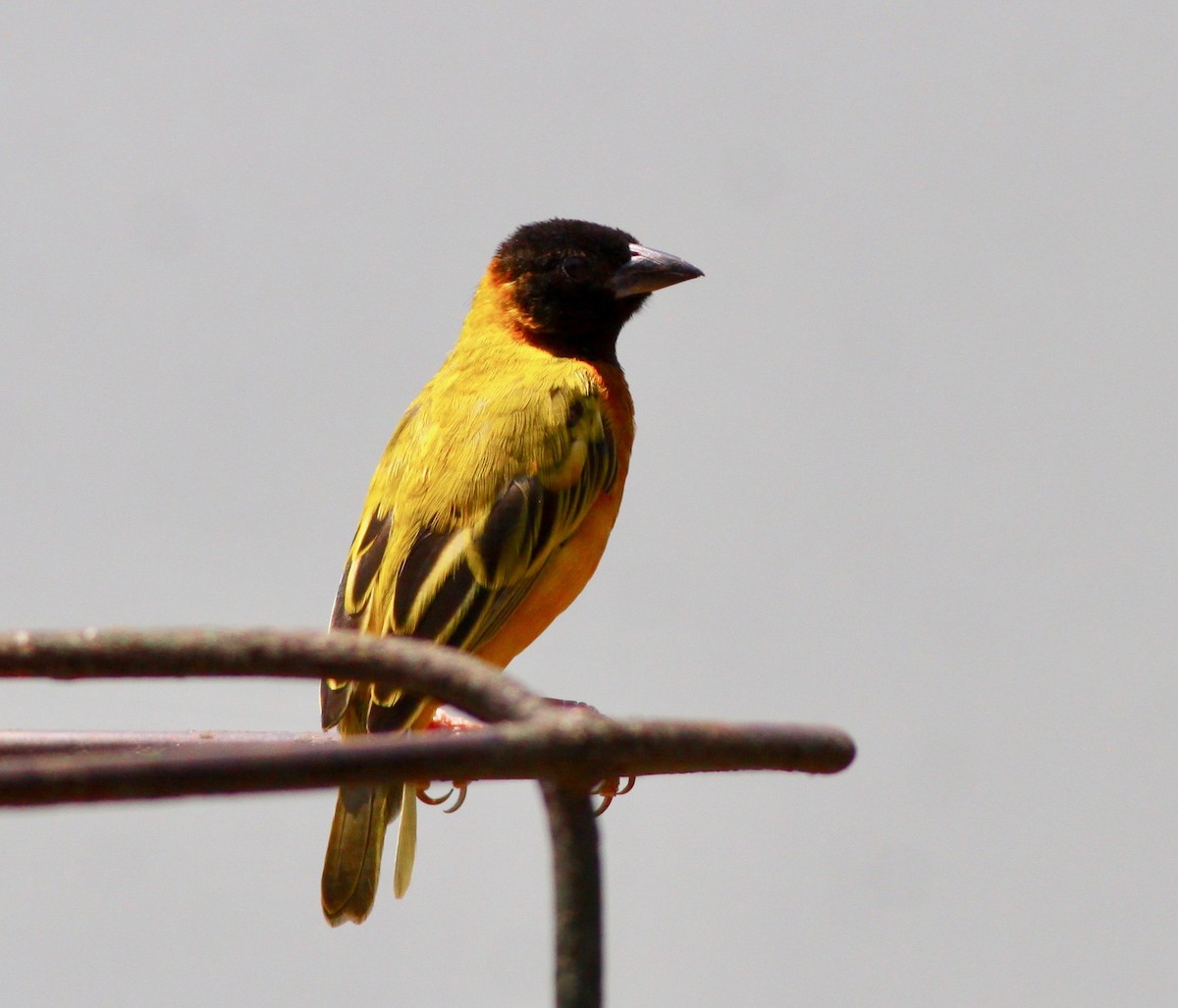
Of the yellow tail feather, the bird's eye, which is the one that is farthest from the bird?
the bird's eye

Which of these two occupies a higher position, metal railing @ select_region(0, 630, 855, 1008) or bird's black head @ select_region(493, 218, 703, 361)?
bird's black head @ select_region(493, 218, 703, 361)

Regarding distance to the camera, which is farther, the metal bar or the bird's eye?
the bird's eye

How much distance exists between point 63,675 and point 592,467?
383cm

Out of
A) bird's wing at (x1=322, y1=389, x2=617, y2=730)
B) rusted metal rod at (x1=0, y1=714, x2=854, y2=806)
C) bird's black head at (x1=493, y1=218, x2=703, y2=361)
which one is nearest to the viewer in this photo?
rusted metal rod at (x1=0, y1=714, x2=854, y2=806)

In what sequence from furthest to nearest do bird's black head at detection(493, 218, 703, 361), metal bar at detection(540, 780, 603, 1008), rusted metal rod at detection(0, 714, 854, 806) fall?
bird's black head at detection(493, 218, 703, 361), metal bar at detection(540, 780, 603, 1008), rusted metal rod at detection(0, 714, 854, 806)

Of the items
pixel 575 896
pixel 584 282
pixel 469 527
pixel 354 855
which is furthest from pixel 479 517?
pixel 575 896

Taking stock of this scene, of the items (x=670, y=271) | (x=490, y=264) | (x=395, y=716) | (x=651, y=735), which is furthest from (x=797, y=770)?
(x=490, y=264)

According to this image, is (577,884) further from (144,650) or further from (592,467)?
(592,467)

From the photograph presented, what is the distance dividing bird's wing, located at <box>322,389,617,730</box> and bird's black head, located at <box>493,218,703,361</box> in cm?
82

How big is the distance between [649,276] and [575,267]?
11.3 inches

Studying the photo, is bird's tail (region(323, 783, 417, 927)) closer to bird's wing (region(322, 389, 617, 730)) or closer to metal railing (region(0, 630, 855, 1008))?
bird's wing (region(322, 389, 617, 730))

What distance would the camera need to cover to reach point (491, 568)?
4.57 metres

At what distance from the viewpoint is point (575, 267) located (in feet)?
19.7

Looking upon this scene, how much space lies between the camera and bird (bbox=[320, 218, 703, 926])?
3.98 m
